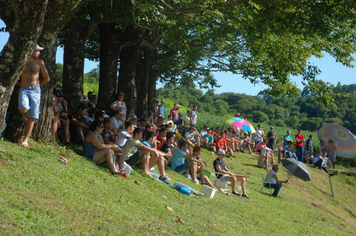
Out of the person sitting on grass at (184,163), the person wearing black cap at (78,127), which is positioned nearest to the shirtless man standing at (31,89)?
the person wearing black cap at (78,127)

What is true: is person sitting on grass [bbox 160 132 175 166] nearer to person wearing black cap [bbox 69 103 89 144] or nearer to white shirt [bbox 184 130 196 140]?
person wearing black cap [bbox 69 103 89 144]

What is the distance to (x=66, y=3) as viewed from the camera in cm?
898

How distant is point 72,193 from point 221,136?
1653 centimetres

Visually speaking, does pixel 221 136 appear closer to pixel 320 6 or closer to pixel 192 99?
pixel 320 6

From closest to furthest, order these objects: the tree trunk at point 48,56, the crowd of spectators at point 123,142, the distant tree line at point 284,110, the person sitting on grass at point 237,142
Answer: the tree trunk at point 48,56, the crowd of spectators at point 123,142, the person sitting on grass at point 237,142, the distant tree line at point 284,110

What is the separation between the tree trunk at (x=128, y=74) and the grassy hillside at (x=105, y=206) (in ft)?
18.9

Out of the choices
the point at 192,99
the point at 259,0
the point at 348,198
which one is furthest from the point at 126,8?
the point at 192,99

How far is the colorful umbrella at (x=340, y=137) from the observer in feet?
82.5

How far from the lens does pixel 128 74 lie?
65.6 feet

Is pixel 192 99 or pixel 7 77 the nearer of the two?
pixel 7 77

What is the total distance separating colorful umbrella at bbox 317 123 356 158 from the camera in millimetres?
25141

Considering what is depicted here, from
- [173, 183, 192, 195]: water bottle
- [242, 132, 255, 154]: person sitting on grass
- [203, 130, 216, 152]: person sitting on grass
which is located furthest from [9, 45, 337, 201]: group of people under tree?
[242, 132, 255, 154]: person sitting on grass

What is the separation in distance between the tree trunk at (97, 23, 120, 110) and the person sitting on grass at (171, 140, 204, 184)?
3881 millimetres

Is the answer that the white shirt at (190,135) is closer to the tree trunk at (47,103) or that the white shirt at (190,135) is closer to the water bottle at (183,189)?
the water bottle at (183,189)
